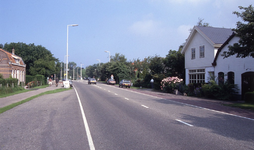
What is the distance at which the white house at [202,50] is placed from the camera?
25877 millimetres

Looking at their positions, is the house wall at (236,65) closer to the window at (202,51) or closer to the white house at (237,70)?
the white house at (237,70)

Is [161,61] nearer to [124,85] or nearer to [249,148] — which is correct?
[124,85]

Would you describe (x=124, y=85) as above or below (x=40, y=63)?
below

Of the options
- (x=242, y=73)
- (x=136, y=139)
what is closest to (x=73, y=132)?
(x=136, y=139)

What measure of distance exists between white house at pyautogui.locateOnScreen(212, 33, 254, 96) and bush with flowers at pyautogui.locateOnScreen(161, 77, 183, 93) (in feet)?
18.2

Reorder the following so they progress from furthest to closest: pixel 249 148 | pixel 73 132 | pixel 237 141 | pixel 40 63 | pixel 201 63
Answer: pixel 40 63, pixel 201 63, pixel 73 132, pixel 237 141, pixel 249 148

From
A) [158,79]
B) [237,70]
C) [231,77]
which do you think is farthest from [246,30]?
[158,79]

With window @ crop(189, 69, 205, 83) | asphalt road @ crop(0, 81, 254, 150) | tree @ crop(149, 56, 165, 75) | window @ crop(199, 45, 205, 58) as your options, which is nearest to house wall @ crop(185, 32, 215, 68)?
window @ crop(199, 45, 205, 58)

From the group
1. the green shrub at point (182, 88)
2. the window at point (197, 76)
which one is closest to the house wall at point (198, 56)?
the window at point (197, 76)

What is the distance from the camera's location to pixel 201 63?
90.8ft

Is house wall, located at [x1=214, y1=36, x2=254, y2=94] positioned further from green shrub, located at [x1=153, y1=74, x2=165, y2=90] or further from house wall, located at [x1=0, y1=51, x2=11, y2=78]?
house wall, located at [x1=0, y1=51, x2=11, y2=78]

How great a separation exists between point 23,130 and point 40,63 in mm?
49179

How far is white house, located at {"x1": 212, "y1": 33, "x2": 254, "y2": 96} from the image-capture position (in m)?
20.4

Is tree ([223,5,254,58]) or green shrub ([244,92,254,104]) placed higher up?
tree ([223,5,254,58])
